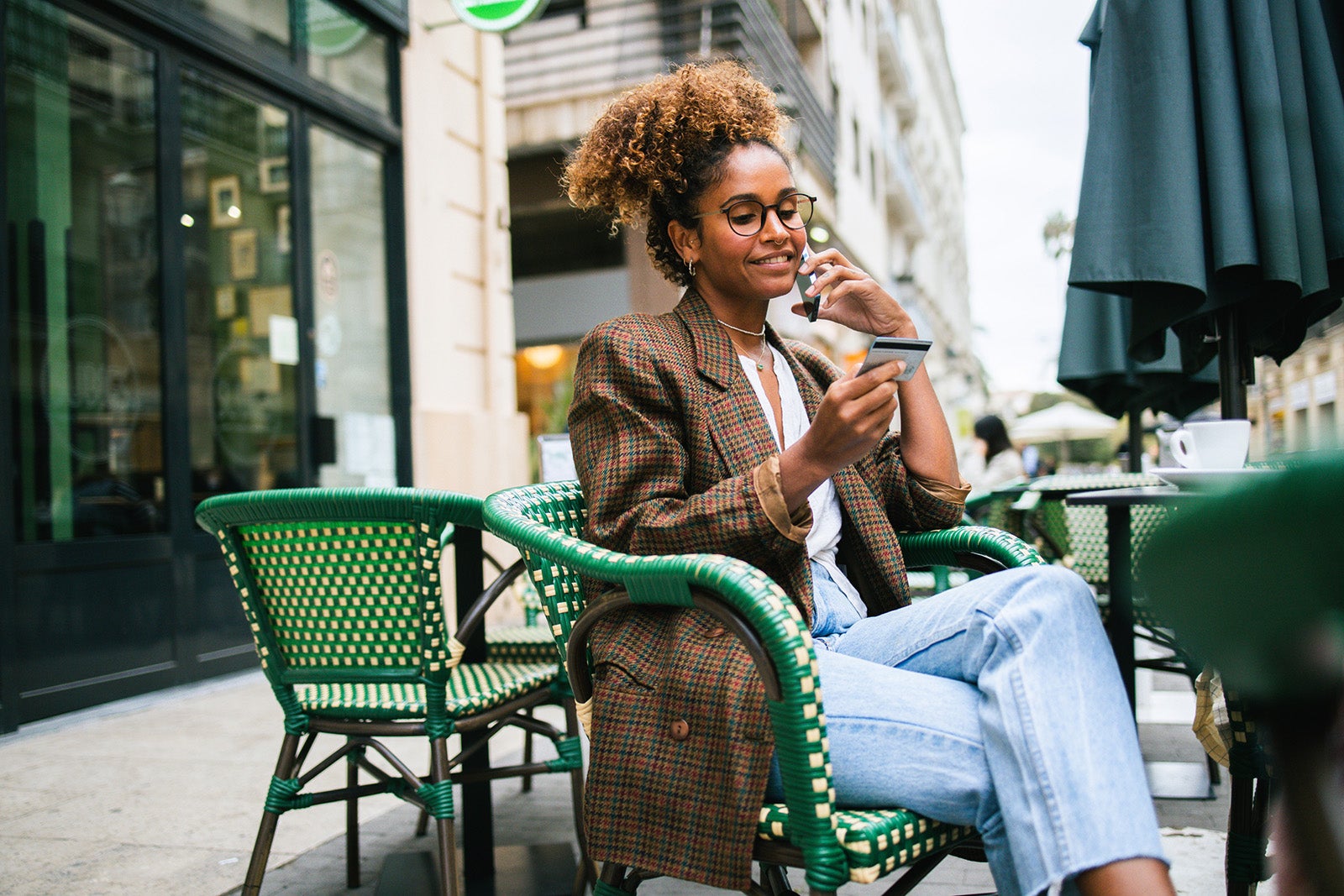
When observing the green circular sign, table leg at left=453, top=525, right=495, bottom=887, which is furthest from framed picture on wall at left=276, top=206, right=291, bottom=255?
table leg at left=453, top=525, right=495, bottom=887

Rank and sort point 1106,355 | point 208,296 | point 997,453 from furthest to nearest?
point 997,453 → point 208,296 → point 1106,355

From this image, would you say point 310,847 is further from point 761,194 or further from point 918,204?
point 918,204

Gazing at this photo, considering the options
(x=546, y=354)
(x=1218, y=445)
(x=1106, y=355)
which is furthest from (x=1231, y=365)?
(x=546, y=354)

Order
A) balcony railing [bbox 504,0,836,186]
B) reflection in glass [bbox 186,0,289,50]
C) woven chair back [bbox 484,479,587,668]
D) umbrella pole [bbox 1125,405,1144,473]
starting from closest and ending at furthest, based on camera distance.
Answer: woven chair back [bbox 484,479,587,668] < umbrella pole [bbox 1125,405,1144,473] < reflection in glass [bbox 186,0,289,50] < balcony railing [bbox 504,0,836,186]

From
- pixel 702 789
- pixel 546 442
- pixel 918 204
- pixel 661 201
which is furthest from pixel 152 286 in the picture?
pixel 918 204

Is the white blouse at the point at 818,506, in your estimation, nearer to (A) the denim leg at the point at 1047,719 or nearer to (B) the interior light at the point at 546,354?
(A) the denim leg at the point at 1047,719

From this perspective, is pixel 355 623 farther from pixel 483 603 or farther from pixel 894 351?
pixel 894 351

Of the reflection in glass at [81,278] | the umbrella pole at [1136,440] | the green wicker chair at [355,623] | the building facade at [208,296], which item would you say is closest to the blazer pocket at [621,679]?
the green wicker chair at [355,623]

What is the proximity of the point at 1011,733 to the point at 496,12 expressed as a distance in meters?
5.42

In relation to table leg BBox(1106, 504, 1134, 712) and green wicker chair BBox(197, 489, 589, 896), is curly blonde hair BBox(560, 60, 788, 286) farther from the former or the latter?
table leg BBox(1106, 504, 1134, 712)

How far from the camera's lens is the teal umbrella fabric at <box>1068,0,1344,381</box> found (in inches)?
90.4

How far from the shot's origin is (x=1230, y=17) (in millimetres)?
2385

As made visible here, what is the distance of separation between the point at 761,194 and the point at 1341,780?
1.41 meters

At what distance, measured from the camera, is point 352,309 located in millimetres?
6215
